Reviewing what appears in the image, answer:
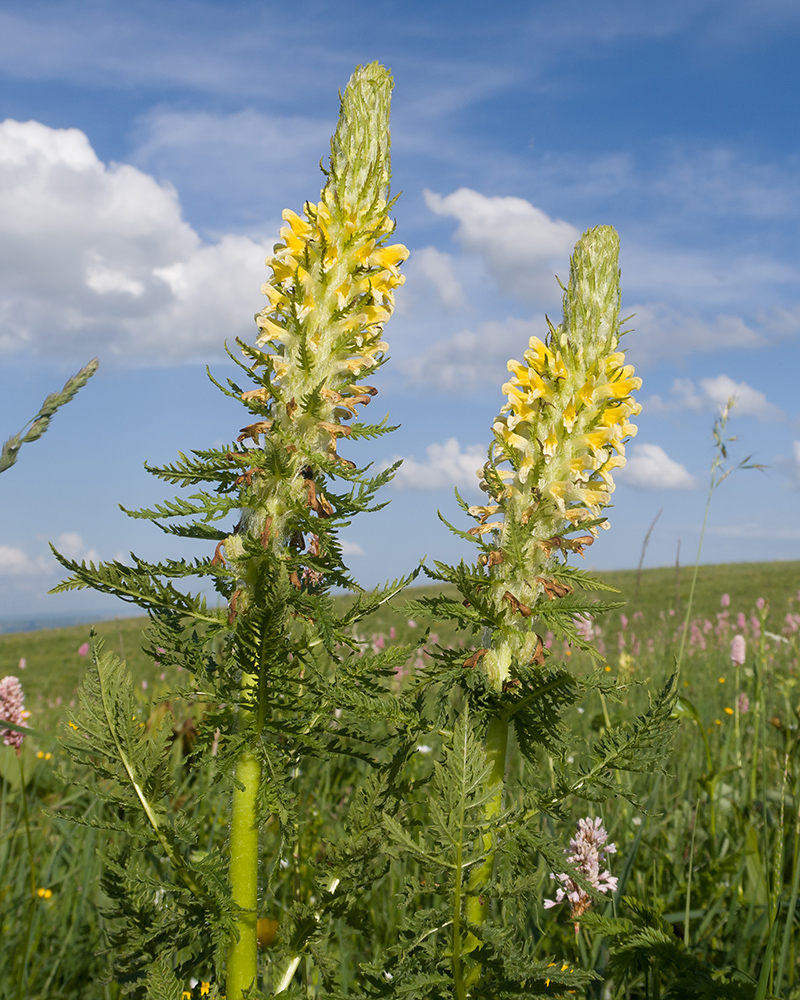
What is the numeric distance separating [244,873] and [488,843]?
0.60 meters

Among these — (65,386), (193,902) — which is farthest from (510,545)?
(65,386)

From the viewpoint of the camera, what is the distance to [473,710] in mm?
1928

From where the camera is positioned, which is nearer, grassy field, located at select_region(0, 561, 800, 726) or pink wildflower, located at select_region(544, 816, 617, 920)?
pink wildflower, located at select_region(544, 816, 617, 920)

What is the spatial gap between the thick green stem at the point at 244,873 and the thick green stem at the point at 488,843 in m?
0.51

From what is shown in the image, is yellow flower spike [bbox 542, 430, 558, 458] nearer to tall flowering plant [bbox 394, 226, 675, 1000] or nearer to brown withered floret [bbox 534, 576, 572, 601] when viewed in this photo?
tall flowering plant [bbox 394, 226, 675, 1000]

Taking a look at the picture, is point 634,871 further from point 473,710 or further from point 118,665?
point 118,665

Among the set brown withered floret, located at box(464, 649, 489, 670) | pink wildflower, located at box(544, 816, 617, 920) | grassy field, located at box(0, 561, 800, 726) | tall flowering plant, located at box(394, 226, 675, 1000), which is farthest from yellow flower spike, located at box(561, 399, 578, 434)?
grassy field, located at box(0, 561, 800, 726)

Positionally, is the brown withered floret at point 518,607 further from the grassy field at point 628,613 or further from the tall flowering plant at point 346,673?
the grassy field at point 628,613

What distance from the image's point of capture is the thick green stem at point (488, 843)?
1.79 meters

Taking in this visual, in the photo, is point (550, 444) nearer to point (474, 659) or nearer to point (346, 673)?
point (474, 659)

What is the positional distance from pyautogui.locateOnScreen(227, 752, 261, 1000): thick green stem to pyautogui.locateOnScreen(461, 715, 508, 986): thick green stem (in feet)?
1.67

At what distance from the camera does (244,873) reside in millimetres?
1833

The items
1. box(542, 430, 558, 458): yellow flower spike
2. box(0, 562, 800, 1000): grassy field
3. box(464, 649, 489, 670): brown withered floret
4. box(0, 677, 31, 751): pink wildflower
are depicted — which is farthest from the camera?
box(0, 677, 31, 751): pink wildflower

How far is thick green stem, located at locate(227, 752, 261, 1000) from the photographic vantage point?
5.90 feet
